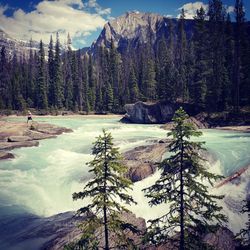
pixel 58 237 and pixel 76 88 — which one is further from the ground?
pixel 76 88

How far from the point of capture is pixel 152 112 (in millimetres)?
65000

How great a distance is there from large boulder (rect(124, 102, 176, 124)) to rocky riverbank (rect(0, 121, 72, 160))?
19.8m

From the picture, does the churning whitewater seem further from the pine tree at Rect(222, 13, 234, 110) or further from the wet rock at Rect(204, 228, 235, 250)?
the pine tree at Rect(222, 13, 234, 110)

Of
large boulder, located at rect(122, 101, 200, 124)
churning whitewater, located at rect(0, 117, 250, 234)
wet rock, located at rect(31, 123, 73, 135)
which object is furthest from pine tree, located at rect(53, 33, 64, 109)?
churning whitewater, located at rect(0, 117, 250, 234)

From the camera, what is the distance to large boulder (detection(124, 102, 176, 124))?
63500mm

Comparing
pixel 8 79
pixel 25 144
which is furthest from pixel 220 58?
pixel 8 79

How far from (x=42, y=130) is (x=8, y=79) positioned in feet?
221

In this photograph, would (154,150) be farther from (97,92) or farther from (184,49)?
(97,92)

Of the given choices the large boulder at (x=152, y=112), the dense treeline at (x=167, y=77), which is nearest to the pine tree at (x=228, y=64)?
the dense treeline at (x=167, y=77)

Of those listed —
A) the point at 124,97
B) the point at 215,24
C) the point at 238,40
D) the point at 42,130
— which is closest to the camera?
the point at 42,130

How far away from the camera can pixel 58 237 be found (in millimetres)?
16766

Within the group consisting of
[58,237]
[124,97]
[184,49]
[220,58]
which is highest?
[184,49]

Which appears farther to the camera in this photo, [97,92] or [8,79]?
[8,79]

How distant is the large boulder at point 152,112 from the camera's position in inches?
2500
